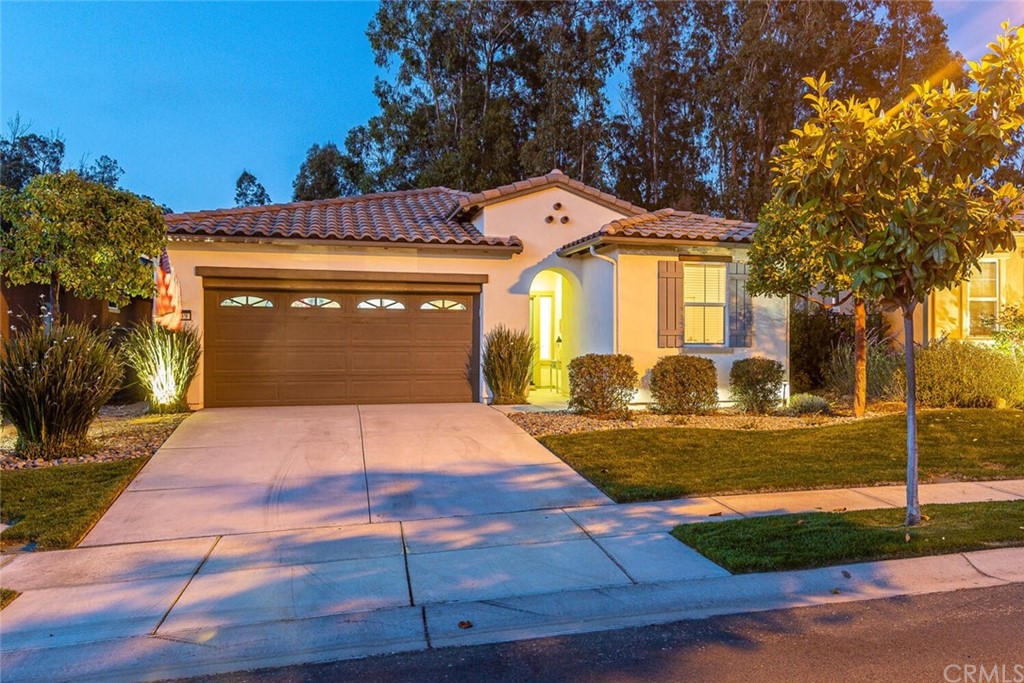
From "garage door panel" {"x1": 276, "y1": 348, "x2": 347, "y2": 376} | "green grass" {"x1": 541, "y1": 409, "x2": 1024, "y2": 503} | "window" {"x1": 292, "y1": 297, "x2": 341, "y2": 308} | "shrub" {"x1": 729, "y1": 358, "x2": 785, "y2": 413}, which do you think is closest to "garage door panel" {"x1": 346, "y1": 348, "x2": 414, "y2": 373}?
"garage door panel" {"x1": 276, "y1": 348, "x2": 347, "y2": 376}

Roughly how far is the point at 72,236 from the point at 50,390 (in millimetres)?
2164

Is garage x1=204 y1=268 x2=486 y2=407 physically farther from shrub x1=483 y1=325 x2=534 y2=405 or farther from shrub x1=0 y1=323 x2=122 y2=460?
shrub x1=0 y1=323 x2=122 y2=460

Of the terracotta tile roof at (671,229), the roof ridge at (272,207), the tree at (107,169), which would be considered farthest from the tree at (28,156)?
the terracotta tile roof at (671,229)

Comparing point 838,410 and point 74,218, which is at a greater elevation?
point 74,218

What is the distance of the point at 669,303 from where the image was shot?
13195 mm

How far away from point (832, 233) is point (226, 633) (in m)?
5.78

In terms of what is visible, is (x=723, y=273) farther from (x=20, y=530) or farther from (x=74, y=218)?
(x=20, y=530)

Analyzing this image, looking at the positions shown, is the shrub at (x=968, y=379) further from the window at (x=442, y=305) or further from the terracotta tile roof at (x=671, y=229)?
the window at (x=442, y=305)

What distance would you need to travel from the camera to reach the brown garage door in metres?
13.2

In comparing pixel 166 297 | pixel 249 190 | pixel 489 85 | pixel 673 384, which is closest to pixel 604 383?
pixel 673 384

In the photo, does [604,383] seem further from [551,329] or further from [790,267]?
[551,329]

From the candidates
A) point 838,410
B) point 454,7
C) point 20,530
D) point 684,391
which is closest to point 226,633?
point 20,530

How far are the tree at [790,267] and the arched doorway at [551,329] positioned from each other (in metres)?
4.40

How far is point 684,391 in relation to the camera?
12523mm
